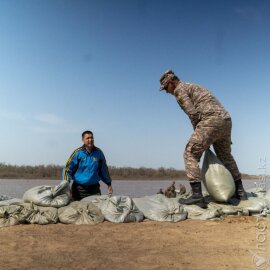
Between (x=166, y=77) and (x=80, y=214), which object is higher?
(x=166, y=77)

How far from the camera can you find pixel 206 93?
5.04 meters

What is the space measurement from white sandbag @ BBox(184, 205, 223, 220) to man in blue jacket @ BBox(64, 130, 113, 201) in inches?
55.5

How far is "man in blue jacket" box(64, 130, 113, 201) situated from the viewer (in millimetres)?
5348

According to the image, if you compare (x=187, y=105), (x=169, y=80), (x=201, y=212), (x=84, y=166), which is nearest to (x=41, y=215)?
(x=84, y=166)

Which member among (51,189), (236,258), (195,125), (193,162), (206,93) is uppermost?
(206,93)

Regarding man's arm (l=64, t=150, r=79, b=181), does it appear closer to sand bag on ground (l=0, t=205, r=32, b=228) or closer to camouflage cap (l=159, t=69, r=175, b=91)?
sand bag on ground (l=0, t=205, r=32, b=228)

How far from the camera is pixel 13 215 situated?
4289mm

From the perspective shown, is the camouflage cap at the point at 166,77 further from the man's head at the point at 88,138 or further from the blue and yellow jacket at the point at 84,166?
the blue and yellow jacket at the point at 84,166

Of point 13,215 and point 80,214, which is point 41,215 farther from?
point 80,214

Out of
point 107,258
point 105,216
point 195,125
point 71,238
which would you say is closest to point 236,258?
point 107,258

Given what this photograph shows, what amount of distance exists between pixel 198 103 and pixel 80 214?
87.7 inches

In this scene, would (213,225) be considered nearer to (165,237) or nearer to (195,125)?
(165,237)

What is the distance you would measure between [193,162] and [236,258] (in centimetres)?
202

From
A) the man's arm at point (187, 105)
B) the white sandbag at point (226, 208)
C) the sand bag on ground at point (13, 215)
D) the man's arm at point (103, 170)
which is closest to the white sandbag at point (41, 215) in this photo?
the sand bag on ground at point (13, 215)
